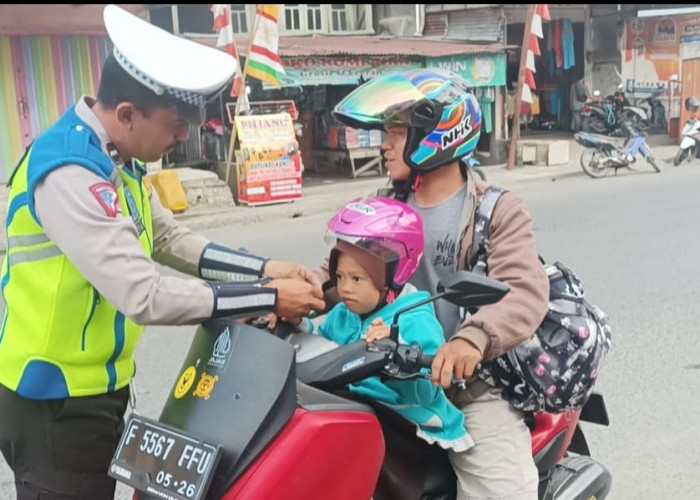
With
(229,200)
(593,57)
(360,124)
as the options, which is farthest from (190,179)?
(593,57)

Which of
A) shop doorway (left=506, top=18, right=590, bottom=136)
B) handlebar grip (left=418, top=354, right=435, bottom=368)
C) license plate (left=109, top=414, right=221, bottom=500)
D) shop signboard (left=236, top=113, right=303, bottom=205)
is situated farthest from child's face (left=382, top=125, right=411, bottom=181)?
shop doorway (left=506, top=18, right=590, bottom=136)

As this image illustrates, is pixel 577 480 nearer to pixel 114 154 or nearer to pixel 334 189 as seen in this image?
pixel 114 154

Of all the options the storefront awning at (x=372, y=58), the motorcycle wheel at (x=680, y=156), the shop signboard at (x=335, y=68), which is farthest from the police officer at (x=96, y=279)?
the motorcycle wheel at (x=680, y=156)

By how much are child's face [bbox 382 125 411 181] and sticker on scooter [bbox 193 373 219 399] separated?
81 cm

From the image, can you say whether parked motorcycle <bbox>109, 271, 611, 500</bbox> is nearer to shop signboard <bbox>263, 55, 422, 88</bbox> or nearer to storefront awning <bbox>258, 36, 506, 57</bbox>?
storefront awning <bbox>258, 36, 506, 57</bbox>

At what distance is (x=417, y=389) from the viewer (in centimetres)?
205

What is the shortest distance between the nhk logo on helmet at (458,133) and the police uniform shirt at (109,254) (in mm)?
735

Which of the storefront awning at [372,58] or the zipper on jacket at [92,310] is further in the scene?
the storefront awning at [372,58]

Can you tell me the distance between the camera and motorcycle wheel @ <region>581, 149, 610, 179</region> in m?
14.9

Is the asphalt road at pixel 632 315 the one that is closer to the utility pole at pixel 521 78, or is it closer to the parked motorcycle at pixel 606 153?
Result: the parked motorcycle at pixel 606 153

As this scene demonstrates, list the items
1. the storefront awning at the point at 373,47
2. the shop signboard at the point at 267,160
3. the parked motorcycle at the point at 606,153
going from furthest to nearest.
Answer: the parked motorcycle at the point at 606,153
the storefront awning at the point at 373,47
the shop signboard at the point at 267,160

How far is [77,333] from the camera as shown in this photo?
6.78 feet

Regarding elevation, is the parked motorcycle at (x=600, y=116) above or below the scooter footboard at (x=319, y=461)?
below

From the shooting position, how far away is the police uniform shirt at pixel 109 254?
1.89m
